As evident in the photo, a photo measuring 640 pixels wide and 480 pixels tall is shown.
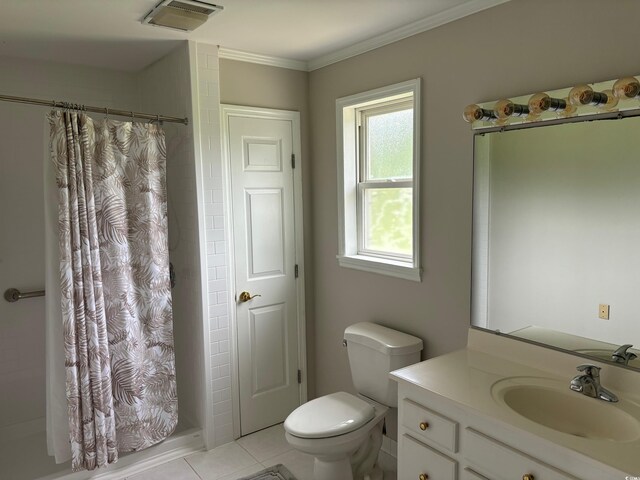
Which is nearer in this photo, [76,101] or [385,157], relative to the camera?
[385,157]

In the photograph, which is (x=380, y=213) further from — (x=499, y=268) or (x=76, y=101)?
(x=76, y=101)

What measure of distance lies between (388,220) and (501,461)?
1.52 metres

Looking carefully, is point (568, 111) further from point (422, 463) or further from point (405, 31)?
point (422, 463)

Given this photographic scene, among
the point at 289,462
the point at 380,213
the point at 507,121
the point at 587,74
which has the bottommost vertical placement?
the point at 289,462

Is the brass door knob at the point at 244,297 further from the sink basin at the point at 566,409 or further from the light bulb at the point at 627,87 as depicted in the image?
the light bulb at the point at 627,87

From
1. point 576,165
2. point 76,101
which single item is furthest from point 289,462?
point 76,101

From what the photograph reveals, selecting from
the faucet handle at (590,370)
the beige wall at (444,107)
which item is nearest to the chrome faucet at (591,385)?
the faucet handle at (590,370)

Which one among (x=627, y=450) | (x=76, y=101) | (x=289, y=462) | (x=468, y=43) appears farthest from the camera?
(x=76, y=101)

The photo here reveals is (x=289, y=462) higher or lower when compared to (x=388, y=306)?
lower

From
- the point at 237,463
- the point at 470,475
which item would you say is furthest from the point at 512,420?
the point at 237,463

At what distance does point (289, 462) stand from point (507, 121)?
2.16 metres

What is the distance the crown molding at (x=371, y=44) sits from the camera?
2.12 meters

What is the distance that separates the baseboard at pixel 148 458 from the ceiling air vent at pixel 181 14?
226 centimetres

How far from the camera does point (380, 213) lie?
2.86 m
